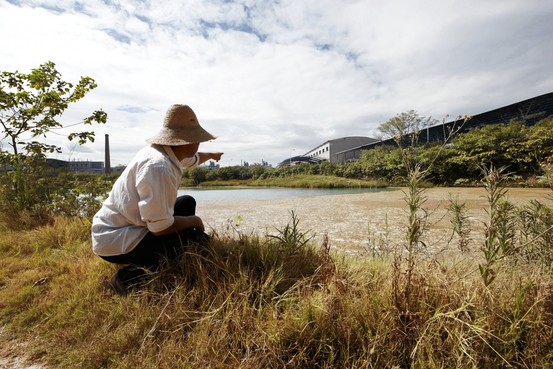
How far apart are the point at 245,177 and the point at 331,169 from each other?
55.6 feet

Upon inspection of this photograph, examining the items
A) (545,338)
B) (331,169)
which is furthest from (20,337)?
(331,169)

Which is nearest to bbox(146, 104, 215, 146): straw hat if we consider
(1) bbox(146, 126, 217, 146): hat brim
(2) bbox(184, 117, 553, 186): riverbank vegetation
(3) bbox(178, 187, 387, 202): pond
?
(1) bbox(146, 126, 217, 146): hat brim

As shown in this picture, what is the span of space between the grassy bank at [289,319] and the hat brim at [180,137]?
0.77 m

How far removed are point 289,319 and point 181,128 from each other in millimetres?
1371

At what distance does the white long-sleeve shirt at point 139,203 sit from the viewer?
55.6 inches

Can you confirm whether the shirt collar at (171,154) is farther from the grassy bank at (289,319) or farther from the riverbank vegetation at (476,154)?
the riverbank vegetation at (476,154)

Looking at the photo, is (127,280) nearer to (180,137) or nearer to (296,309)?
(180,137)

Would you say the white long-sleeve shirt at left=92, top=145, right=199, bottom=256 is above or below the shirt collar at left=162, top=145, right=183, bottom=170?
below

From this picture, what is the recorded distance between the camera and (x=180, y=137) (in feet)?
5.37

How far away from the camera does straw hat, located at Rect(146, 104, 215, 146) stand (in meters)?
1.63

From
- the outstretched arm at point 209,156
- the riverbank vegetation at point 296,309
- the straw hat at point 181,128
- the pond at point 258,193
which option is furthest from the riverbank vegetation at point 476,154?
the straw hat at point 181,128

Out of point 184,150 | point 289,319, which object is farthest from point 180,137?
point 289,319

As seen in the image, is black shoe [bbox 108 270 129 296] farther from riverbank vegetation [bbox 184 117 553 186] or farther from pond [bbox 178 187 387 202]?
pond [bbox 178 187 387 202]

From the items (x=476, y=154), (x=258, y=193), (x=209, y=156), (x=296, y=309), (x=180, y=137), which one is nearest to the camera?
(x=296, y=309)
